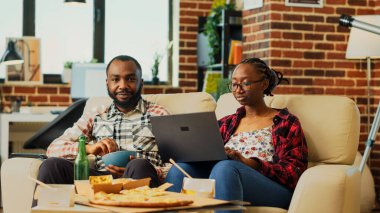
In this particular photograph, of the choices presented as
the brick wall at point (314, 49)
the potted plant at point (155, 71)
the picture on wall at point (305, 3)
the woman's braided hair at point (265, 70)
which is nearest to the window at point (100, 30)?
the potted plant at point (155, 71)

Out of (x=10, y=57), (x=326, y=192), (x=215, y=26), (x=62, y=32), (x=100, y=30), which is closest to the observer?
(x=326, y=192)

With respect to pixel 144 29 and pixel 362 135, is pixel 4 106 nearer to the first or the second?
pixel 144 29

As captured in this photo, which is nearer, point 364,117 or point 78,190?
point 78,190

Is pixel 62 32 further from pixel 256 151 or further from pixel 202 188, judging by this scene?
pixel 202 188

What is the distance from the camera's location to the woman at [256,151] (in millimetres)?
3266

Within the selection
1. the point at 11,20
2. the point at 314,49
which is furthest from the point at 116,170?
the point at 11,20

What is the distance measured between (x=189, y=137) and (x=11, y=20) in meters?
4.25

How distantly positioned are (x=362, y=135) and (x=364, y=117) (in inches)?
5.4

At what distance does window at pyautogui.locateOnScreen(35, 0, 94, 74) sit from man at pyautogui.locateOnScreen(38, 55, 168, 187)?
335 cm

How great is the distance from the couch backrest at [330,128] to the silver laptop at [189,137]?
576 mm

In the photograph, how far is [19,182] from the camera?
359 centimetres

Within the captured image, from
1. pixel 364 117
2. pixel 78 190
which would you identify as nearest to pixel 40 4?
pixel 364 117

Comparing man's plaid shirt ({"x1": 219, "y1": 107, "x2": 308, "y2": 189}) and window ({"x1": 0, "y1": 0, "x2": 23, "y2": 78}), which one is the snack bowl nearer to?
man's plaid shirt ({"x1": 219, "y1": 107, "x2": 308, "y2": 189})

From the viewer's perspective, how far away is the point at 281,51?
568 cm
